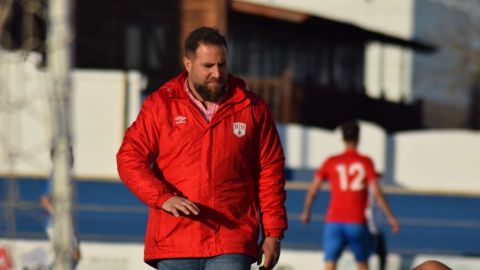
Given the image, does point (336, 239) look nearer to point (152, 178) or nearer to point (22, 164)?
point (152, 178)

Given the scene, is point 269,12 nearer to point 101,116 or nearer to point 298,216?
point 101,116

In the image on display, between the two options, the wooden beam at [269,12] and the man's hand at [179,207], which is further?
the wooden beam at [269,12]

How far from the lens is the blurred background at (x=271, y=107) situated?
1459cm

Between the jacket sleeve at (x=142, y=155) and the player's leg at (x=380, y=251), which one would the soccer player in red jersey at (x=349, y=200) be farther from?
the jacket sleeve at (x=142, y=155)

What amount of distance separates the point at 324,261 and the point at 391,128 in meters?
27.1

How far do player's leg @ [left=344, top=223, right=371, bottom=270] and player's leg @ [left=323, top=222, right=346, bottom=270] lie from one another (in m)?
0.06

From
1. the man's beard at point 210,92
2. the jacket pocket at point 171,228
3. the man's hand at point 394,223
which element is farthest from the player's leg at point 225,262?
the man's hand at point 394,223

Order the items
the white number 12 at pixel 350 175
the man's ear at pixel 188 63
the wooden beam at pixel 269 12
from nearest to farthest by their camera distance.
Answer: the man's ear at pixel 188 63 → the white number 12 at pixel 350 175 → the wooden beam at pixel 269 12

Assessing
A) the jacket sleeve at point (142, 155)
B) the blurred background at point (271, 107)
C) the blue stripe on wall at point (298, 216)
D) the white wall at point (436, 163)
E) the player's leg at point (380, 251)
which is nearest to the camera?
the jacket sleeve at point (142, 155)

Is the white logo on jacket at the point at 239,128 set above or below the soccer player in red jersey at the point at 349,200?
above

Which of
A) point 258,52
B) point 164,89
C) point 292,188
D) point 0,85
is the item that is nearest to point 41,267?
point 0,85

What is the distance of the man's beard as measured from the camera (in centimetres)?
575

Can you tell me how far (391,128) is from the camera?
127ft

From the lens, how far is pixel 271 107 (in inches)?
1198
